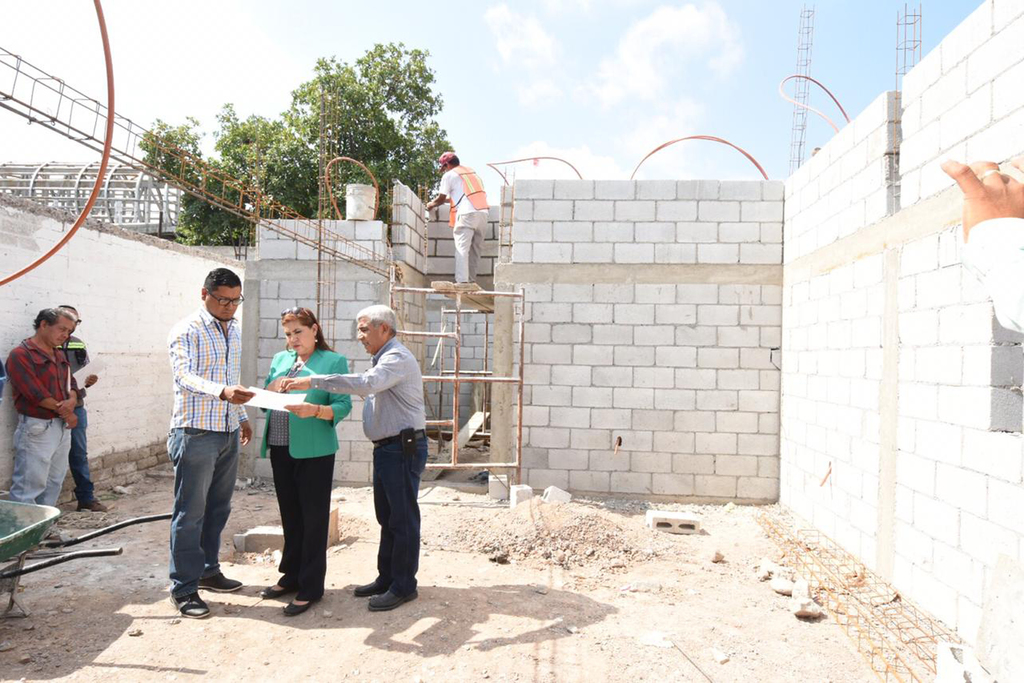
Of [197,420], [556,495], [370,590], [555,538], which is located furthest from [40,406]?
[556,495]

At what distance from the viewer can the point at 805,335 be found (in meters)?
5.77

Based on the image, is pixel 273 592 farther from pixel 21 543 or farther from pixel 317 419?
pixel 21 543

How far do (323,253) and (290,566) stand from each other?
3.94 metres

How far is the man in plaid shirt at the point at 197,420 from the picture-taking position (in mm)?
3391

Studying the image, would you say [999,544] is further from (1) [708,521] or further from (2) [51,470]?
(2) [51,470]

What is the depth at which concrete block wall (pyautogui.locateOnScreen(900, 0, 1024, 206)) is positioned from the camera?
3.16 m

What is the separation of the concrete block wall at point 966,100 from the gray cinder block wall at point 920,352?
0.03 ft

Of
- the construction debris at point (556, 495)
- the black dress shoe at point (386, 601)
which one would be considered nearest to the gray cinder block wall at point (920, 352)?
the construction debris at point (556, 495)

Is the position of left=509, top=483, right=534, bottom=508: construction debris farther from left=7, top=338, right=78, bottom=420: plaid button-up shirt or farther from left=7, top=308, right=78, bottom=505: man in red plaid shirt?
left=7, top=338, right=78, bottom=420: plaid button-up shirt

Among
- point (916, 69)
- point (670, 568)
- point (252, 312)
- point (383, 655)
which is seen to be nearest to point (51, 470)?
point (252, 312)

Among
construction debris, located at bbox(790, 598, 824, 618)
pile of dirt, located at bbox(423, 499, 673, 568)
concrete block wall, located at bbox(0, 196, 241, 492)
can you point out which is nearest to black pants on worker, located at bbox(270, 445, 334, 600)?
pile of dirt, located at bbox(423, 499, 673, 568)

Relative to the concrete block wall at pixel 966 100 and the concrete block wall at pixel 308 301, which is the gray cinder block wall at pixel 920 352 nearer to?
the concrete block wall at pixel 966 100

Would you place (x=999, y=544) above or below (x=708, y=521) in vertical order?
above

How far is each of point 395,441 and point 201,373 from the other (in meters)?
1.11
